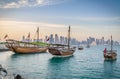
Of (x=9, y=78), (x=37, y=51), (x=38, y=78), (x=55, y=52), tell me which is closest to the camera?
(x=9, y=78)

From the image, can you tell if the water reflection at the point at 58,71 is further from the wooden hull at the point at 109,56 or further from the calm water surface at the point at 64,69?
the wooden hull at the point at 109,56

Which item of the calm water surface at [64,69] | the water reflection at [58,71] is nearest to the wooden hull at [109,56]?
the calm water surface at [64,69]

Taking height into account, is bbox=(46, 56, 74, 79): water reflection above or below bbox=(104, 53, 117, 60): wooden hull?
below

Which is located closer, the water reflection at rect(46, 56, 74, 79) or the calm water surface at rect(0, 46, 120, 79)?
the water reflection at rect(46, 56, 74, 79)

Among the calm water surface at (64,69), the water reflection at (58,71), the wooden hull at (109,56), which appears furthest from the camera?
the wooden hull at (109,56)

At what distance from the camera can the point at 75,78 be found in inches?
1367

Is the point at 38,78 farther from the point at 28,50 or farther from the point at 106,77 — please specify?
the point at 28,50

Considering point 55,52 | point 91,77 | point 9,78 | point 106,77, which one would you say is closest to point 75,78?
point 91,77

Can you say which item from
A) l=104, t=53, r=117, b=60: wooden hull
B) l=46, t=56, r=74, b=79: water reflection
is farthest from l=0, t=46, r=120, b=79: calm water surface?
l=104, t=53, r=117, b=60: wooden hull

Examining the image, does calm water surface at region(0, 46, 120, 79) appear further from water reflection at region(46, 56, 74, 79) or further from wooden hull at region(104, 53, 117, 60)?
wooden hull at region(104, 53, 117, 60)

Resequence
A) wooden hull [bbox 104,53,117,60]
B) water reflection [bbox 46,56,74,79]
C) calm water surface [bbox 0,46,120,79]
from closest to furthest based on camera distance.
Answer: water reflection [bbox 46,56,74,79]
calm water surface [bbox 0,46,120,79]
wooden hull [bbox 104,53,117,60]

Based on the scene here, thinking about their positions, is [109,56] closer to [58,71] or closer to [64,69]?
[64,69]

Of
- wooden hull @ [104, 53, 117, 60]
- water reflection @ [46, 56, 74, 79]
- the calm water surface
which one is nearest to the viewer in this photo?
water reflection @ [46, 56, 74, 79]

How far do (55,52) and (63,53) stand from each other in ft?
9.64
